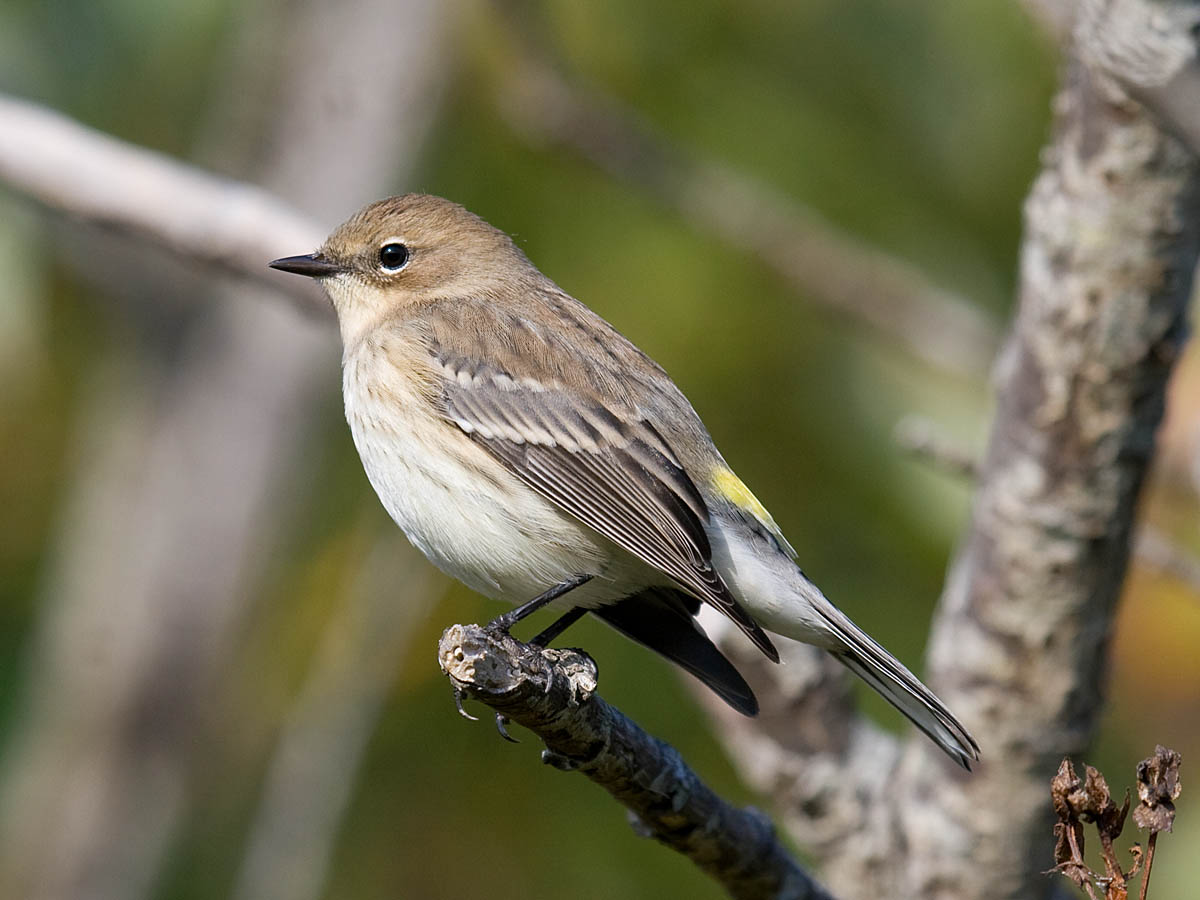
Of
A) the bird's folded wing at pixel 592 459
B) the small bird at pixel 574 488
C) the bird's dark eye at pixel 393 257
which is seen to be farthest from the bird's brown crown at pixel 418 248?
the bird's folded wing at pixel 592 459

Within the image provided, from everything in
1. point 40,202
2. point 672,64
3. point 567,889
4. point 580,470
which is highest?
point 672,64

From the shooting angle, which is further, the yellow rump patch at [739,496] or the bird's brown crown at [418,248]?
the bird's brown crown at [418,248]

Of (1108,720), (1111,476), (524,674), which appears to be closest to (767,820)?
(524,674)

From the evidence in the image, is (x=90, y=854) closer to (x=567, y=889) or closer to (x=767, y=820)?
(x=567, y=889)

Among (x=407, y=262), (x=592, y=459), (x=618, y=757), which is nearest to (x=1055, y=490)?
(x=592, y=459)

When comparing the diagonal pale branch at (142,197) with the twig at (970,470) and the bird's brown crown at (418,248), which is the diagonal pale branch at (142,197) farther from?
the twig at (970,470)

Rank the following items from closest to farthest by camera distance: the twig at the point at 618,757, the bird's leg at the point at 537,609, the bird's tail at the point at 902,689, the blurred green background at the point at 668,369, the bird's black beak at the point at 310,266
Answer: the twig at the point at 618,757 < the bird's tail at the point at 902,689 < the bird's leg at the point at 537,609 < the bird's black beak at the point at 310,266 < the blurred green background at the point at 668,369

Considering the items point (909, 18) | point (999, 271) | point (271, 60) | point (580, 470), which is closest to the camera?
point (580, 470)
